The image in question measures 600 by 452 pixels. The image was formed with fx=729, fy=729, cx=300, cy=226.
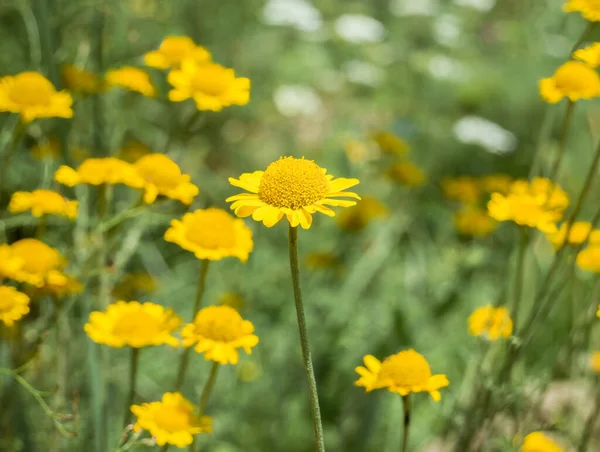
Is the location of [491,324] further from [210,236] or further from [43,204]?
[43,204]

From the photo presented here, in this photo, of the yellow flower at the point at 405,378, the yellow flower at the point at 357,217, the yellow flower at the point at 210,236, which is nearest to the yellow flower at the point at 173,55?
the yellow flower at the point at 210,236

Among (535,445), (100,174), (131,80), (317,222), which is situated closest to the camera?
(100,174)

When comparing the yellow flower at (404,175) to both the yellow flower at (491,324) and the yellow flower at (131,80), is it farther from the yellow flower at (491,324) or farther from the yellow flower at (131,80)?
the yellow flower at (131,80)

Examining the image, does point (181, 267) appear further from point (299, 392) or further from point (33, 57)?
point (33, 57)

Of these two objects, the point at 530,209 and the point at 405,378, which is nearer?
the point at 405,378

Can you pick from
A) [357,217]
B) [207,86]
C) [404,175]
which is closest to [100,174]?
[207,86]

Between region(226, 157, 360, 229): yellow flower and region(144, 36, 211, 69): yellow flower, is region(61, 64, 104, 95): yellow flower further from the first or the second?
region(226, 157, 360, 229): yellow flower

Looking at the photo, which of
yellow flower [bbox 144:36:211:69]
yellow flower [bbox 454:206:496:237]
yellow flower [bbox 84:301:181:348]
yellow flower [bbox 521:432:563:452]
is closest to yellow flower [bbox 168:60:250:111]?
yellow flower [bbox 144:36:211:69]
